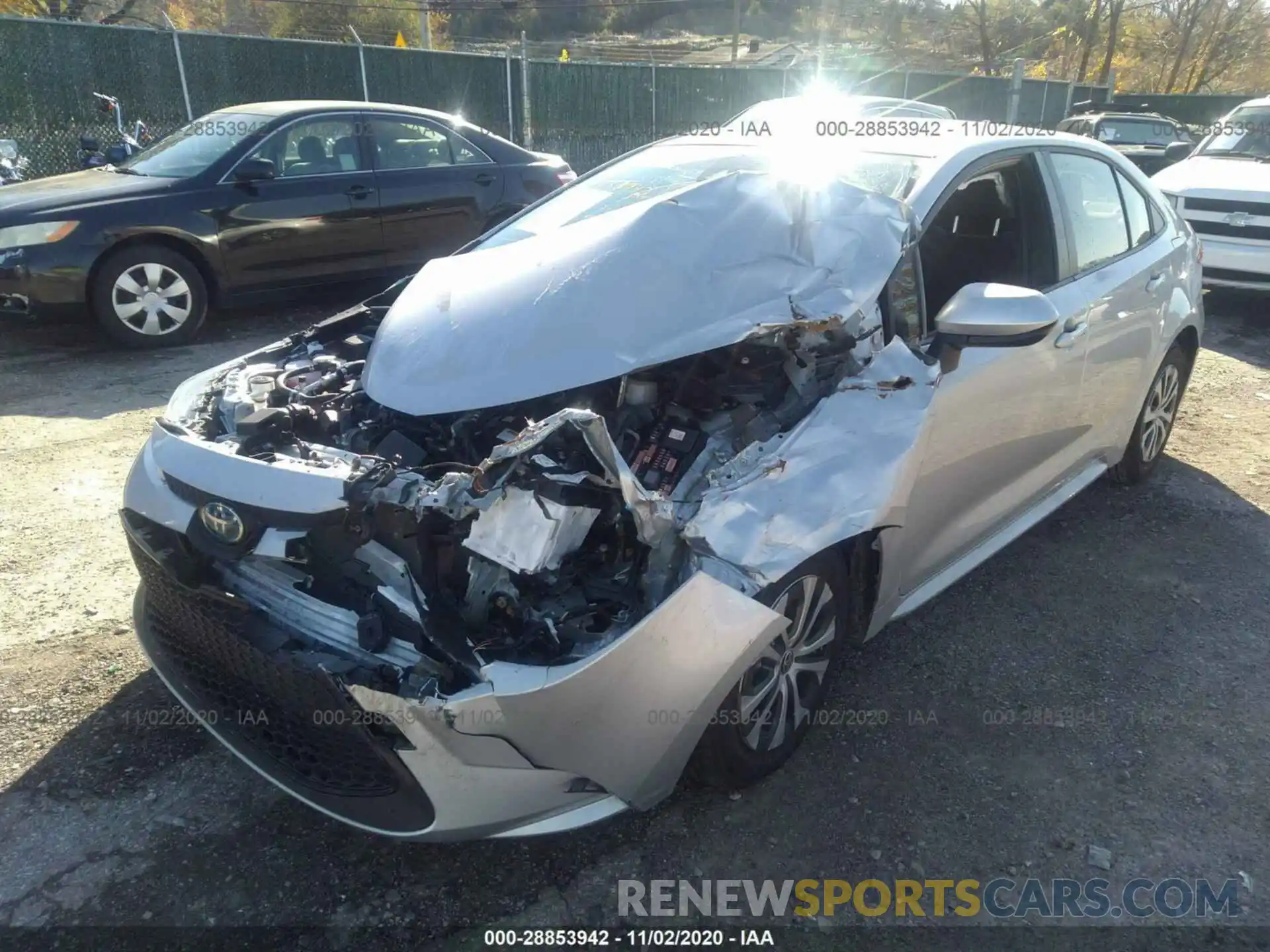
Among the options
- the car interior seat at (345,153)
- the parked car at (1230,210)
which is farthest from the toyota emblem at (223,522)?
the parked car at (1230,210)

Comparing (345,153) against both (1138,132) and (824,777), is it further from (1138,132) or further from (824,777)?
(1138,132)

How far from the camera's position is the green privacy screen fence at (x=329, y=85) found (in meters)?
11.1

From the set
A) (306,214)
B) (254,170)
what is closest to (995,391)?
(306,214)

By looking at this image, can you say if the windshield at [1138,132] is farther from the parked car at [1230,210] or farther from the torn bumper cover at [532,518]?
the torn bumper cover at [532,518]

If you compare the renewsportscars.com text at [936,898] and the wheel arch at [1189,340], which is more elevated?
the wheel arch at [1189,340]

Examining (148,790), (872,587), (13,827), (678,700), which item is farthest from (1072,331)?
(13,827)

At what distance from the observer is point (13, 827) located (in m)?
2.33

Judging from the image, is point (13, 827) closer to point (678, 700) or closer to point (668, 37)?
point (678, 700)

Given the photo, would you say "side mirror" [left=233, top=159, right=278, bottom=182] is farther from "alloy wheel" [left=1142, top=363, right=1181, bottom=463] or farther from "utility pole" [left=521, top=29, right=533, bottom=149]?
"utility pole" [left=521, top=29, right=533, bottom=149]

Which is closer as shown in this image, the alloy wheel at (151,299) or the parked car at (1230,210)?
the alloy wheel at (151,299)

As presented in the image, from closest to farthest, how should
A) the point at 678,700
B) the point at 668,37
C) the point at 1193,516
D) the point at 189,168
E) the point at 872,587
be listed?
the point at 678,700
the point at 872,587
the point at 1193,516
the point at 189,168
the point at 668,37

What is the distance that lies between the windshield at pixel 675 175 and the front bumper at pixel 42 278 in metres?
3.72

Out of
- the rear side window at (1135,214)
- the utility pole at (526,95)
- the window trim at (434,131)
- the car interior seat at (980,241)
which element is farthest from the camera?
the utility pole at (526,95)

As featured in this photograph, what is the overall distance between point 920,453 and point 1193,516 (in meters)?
2.44
